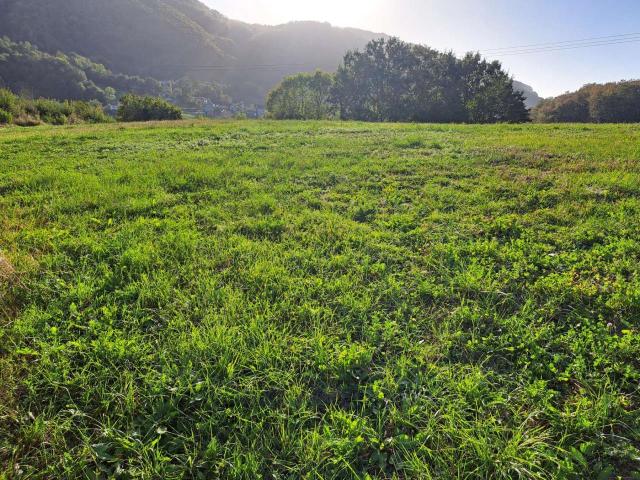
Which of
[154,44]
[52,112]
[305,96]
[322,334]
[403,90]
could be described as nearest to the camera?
[322,334]

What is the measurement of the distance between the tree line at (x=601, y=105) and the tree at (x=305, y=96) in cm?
3957

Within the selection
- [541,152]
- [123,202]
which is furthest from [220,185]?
[541,152]

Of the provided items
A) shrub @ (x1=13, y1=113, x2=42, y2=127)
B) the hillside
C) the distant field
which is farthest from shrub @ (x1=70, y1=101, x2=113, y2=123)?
the hillside

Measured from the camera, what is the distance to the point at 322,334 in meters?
3.23

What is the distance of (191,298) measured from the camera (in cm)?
370

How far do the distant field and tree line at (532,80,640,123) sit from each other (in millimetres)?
49957

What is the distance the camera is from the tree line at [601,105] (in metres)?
41.2

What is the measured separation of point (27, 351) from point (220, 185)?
17.9ft

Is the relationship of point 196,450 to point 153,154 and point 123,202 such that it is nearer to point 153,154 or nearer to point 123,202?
point 123,202

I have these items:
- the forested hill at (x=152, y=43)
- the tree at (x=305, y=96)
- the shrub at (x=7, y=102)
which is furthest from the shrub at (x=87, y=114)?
the forested hill at (x=152, y=43)

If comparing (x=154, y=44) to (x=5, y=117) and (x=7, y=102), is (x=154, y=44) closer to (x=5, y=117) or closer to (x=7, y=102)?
(x=7, y=102)

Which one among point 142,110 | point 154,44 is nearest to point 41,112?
point 142,110

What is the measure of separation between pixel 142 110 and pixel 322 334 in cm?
4197

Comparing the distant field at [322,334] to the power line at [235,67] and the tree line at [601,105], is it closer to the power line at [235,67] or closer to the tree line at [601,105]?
the tree line at [601,105]
